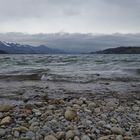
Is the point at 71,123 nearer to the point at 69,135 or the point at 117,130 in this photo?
the point at 69,135

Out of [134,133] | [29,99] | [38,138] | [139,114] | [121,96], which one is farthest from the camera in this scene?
[121,96]

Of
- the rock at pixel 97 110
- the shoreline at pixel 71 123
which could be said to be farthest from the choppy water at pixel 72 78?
the rock at pixel 97 110

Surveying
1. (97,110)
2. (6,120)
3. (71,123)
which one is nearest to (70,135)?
(71,123)

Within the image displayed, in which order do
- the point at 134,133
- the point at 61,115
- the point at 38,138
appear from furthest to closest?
the point at 61,115, the point at 134,133, the point at 38,138

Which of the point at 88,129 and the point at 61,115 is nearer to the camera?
the point at 88,129

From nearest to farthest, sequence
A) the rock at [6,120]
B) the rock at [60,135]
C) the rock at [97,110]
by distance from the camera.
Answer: the rock at [60,135]
the rock at [6,120]
the rock at [97,110]

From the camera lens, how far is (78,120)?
19.7ft

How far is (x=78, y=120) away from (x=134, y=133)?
1311 millimetres

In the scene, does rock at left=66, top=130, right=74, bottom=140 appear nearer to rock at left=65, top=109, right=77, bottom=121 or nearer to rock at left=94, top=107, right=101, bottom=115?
rock at left=65, top=109, right=77, bottom=121

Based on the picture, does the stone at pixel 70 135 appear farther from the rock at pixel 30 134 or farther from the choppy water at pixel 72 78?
the choppy water at pixel 72 78

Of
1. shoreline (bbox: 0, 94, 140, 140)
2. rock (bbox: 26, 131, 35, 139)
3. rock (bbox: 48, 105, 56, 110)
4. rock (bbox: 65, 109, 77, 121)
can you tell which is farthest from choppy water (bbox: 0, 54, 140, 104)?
rock (bbox: 26, 131, 35, 139)

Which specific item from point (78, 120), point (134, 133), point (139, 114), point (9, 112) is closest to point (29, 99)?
point (9, 112)

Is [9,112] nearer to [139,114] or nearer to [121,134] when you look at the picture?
[121,134]

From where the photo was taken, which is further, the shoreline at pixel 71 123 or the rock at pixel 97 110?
the rock at pixel 97 110
